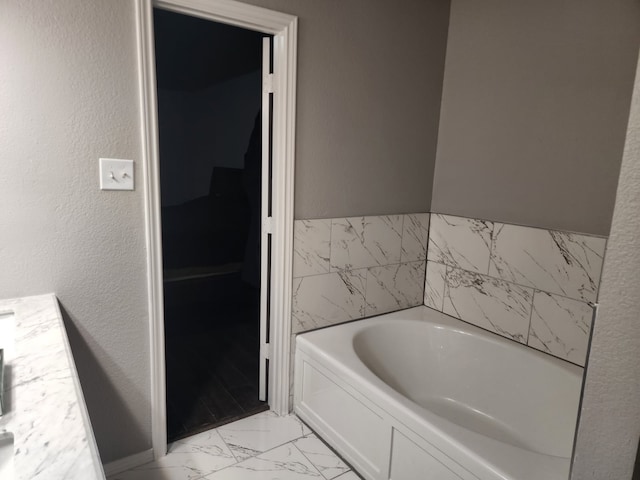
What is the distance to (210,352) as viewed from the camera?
10.2 feet

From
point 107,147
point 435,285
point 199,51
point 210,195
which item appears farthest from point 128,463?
point 199,51

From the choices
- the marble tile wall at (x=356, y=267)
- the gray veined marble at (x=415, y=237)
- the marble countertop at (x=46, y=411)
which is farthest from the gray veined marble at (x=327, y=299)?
the marble countertop at (x=46, y=411)

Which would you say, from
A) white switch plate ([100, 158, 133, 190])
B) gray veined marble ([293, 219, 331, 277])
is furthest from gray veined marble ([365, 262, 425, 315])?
white switch plate ([100, 158, 133, 190])

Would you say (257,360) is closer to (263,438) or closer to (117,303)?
(263,438)

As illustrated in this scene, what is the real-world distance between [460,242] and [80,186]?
6.71 feet

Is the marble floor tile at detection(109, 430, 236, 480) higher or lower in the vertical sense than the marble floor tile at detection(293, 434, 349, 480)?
higher

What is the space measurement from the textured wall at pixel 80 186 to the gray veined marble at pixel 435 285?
1777 mm

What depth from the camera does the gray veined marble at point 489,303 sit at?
230cm

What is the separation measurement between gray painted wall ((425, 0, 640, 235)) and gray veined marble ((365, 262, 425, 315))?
45 cm

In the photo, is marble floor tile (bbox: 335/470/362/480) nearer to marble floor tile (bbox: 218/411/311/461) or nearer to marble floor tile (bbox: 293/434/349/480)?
marble floor tile (bbox: 293/434/349/480)

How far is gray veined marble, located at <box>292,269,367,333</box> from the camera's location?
7.64 ft

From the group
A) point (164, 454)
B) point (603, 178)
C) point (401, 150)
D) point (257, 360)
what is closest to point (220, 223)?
point (257, 360)

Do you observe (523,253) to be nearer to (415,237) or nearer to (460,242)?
(460,242)

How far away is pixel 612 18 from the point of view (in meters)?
1.89
